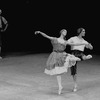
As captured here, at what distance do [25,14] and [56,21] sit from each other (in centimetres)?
171

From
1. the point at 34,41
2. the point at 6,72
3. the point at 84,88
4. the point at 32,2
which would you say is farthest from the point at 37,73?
the point at 32,2

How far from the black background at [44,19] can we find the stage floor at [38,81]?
544 centimetres

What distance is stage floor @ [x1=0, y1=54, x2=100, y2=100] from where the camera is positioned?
30.0 feet

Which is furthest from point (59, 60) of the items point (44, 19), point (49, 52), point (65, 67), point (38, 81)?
point (44, 19)

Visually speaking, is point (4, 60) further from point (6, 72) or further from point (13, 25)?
Answer: point (13, 25)

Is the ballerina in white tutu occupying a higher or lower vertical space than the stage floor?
higher

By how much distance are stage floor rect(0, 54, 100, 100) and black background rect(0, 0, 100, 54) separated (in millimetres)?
5437

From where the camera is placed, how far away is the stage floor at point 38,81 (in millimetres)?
9141

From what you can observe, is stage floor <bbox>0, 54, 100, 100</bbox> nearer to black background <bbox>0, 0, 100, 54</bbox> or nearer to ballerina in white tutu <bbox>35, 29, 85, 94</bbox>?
ballerina in white tutu <bbox>35, 29, 85, 94</bbox>

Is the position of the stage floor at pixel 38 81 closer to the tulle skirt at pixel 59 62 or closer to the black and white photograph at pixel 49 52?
the black and white photograph at pixel 49 52

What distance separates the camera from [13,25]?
2261 cm

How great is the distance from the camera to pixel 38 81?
1107 cm

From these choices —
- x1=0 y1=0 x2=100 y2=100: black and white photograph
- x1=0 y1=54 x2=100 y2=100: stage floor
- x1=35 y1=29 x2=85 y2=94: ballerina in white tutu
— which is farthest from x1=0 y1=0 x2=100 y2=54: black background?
x1=35 y1=29 x2=85 y2=94: ballerina in white tutu

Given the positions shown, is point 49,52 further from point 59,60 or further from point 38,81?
point 59,60
